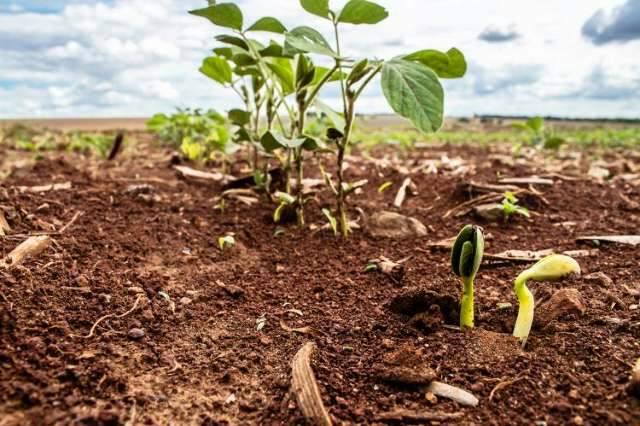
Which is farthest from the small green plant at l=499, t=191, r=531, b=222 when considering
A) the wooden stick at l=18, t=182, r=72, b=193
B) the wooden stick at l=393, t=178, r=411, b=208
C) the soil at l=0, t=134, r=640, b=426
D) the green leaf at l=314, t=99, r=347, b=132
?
the wooden stick at l=18, t=182, r=72, b=193

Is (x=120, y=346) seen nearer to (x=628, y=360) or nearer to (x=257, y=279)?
(x=257, y=279)

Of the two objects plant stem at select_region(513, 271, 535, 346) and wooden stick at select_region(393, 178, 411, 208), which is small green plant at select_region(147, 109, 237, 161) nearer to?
wooden stick at select_region(393, 178, 411, 208)

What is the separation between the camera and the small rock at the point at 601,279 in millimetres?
1873

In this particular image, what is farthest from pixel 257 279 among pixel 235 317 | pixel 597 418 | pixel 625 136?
pixel 625 136

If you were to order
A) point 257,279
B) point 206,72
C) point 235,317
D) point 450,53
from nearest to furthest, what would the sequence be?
1. point 235,317
2. point 450,53
3. point 257,279
4. point 206,72

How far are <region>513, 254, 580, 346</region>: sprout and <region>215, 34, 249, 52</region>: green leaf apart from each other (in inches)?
59.8

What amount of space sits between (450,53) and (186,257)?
140cm

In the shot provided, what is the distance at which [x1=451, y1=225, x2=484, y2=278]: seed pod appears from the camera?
1460 millimetres

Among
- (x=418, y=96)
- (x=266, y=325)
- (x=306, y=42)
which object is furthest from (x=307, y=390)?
(x=306, y=42)

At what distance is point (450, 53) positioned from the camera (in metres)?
1.97

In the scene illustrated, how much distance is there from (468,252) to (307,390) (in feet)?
1.91

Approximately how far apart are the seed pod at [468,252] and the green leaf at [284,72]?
1223 mm

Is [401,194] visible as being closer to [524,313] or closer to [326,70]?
[326,70]

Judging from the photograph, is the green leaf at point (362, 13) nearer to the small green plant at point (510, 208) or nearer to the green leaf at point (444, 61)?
the green leaf at point (444, 61)
